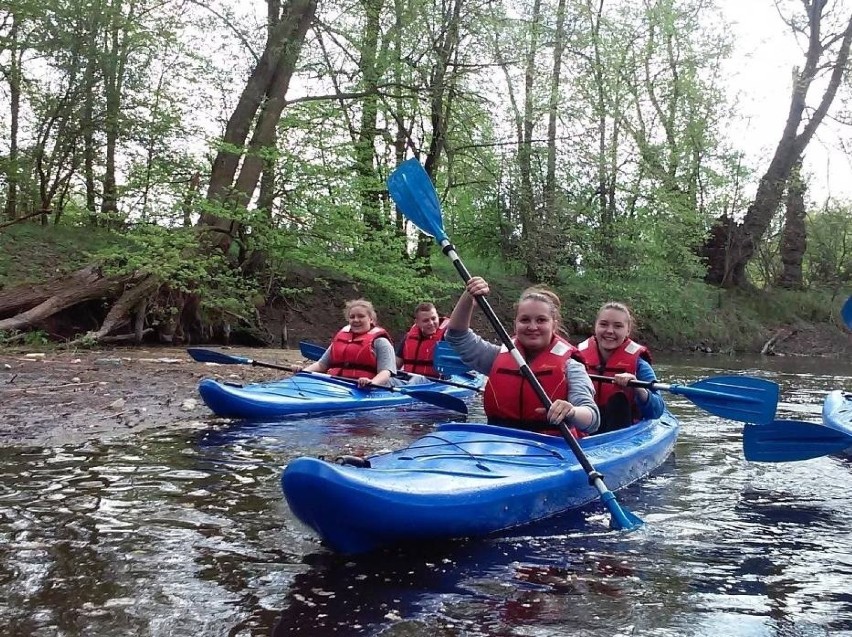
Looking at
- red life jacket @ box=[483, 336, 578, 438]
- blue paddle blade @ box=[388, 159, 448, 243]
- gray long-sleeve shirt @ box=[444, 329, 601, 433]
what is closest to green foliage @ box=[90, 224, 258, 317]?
blue paddle blade @ box=[388, 159, 448, 243]

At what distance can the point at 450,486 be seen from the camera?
2.84m

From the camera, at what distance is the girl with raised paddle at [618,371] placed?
4.84 metres

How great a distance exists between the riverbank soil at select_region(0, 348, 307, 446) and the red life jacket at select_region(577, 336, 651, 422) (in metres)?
2.64

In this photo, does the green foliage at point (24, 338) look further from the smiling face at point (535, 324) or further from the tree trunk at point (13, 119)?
the smiling face at point (535, 324)

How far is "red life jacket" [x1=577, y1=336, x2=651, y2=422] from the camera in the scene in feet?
16.1

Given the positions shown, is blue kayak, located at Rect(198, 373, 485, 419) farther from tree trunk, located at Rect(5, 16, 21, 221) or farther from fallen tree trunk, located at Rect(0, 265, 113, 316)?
tree trunk, located at Rect(5, 16, 21, 221)

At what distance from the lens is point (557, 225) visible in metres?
14.4

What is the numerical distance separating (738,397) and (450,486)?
2375 mm

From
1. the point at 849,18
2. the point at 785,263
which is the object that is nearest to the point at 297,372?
the point at 849,18

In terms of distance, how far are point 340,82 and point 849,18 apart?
1194 centimetres

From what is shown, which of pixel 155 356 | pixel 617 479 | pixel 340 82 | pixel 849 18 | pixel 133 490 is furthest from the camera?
pixel 849 18

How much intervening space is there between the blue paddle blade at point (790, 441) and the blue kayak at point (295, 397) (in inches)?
83.8

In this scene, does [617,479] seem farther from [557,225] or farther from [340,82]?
[557,225]

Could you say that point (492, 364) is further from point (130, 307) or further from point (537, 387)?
point (130, 307)
